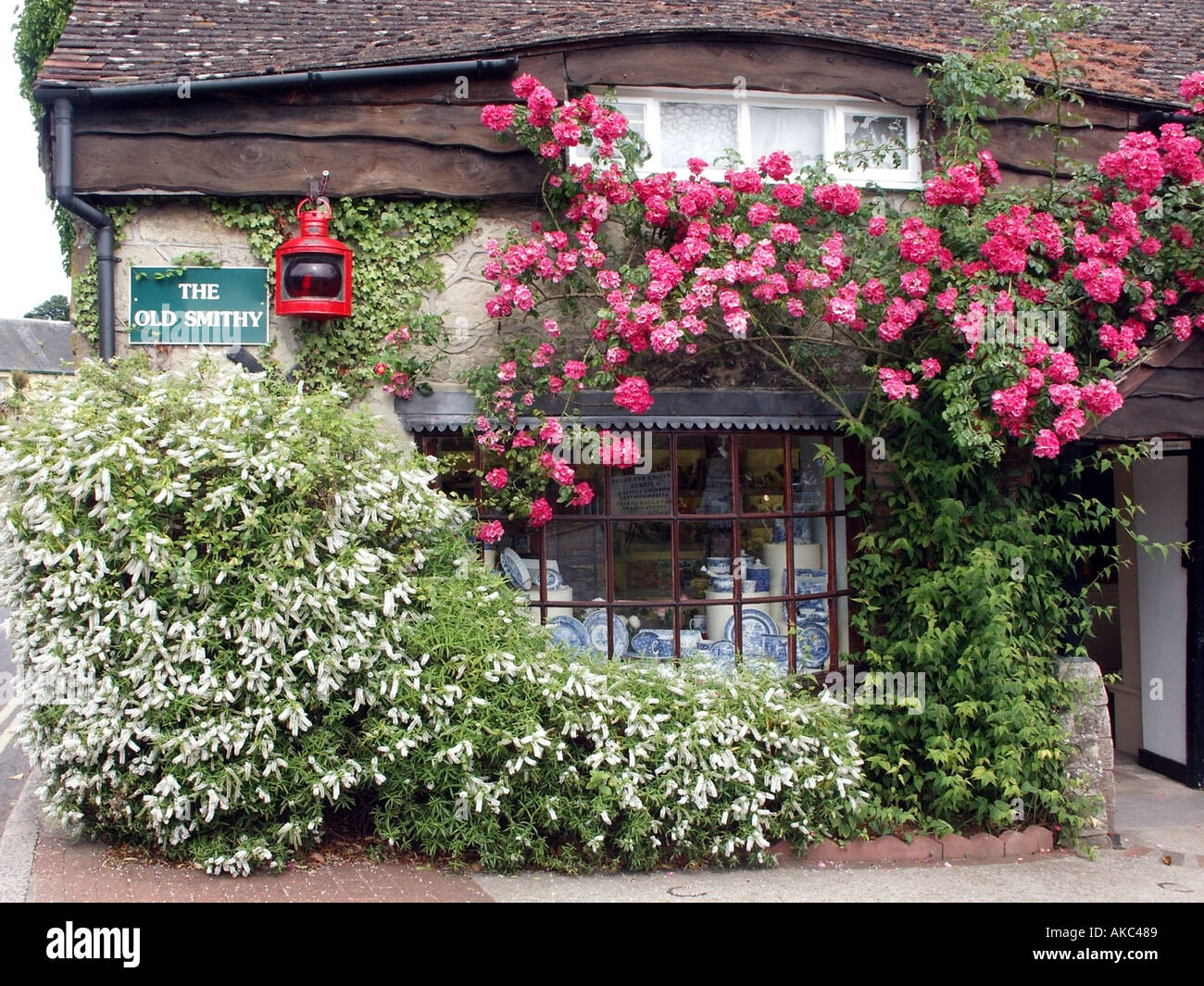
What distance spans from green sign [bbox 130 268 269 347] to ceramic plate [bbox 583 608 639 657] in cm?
246

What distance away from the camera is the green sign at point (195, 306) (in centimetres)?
623

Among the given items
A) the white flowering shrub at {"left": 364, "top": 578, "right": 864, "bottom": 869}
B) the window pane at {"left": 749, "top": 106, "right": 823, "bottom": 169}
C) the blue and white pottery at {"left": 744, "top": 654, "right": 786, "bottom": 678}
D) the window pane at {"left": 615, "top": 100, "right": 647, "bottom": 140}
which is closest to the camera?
the white flowering shrub at {"left": 364, "top": 578, "right": 864, "bottom": 869}

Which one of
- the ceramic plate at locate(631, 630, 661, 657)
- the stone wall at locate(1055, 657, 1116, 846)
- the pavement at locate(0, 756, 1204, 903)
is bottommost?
the pavement at locate(0, 756, 1204, 903)

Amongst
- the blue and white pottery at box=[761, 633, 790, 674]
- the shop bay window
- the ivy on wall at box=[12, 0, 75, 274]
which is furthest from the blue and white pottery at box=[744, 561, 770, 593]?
the ivy on wall at box=[12, 0, 75, 274]

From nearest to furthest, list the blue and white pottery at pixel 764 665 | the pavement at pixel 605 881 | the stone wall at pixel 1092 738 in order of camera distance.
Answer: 1. the pavement at pixel 605 881
2. the blue and white pottery at pixel 764 665
3. the stone wall at pixel 1092 738

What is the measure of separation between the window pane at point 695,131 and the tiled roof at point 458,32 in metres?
0.49

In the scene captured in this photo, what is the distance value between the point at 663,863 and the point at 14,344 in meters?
55.9

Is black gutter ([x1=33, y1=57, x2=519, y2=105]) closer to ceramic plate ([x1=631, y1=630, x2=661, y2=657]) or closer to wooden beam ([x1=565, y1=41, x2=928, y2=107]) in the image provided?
wooden beam ([x1=565, y1=41, x2=928, y2=107])

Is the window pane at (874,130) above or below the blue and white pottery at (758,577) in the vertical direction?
above

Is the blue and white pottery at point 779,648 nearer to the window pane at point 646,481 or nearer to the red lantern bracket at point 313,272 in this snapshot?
the window pane at point 646,481

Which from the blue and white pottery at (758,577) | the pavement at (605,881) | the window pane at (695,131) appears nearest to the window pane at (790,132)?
the window pane at (695,131)

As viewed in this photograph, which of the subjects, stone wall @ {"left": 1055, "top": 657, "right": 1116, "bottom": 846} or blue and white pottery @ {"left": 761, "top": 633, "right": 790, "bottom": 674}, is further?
blue and white pottery @ {"left": 761, "top": 633, "right": 790, "bottom": 674}

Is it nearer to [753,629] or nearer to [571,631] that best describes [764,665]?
[753,629]

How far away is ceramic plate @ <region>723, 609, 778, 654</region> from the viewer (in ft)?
21.3
